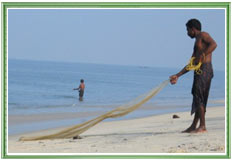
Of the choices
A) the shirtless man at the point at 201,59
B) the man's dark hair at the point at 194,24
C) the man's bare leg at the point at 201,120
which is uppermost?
the man's dark hair at the point at 194,24

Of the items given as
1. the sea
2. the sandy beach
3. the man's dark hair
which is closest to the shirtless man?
the man's dark hair

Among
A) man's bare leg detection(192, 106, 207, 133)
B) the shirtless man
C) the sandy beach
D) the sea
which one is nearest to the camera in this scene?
the sandy beach

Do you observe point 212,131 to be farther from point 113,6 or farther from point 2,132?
point 2,132

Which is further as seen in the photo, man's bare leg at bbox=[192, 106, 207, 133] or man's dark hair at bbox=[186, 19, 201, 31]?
→ man's bare leg at bbox=[192, 106, 207, 133]

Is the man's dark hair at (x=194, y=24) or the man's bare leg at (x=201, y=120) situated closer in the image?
the man's dark hair at (x=194, y=24)

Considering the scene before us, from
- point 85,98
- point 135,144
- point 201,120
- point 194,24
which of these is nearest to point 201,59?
point 194,24

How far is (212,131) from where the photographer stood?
29.5 ft

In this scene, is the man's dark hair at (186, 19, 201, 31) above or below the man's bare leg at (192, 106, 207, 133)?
above

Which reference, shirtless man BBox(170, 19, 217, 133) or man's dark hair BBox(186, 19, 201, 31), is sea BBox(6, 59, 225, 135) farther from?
man's dark hair BBox(186, 19, 201, 31)

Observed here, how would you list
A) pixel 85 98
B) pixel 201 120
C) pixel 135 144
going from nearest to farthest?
pixel 135 144 → pixel 201 120 → pixel 85 98

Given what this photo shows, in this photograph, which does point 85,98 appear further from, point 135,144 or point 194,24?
point 135,144

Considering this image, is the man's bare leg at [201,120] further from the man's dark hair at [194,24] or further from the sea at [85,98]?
the sea at [85,98]

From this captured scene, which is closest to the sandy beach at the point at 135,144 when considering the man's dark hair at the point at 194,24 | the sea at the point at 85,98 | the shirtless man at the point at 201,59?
the shirtless man at the point at 201,59

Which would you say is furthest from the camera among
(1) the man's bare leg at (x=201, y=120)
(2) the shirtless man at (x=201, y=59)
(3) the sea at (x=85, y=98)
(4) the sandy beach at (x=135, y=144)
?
(3) the sea at (x=85, y=98)
